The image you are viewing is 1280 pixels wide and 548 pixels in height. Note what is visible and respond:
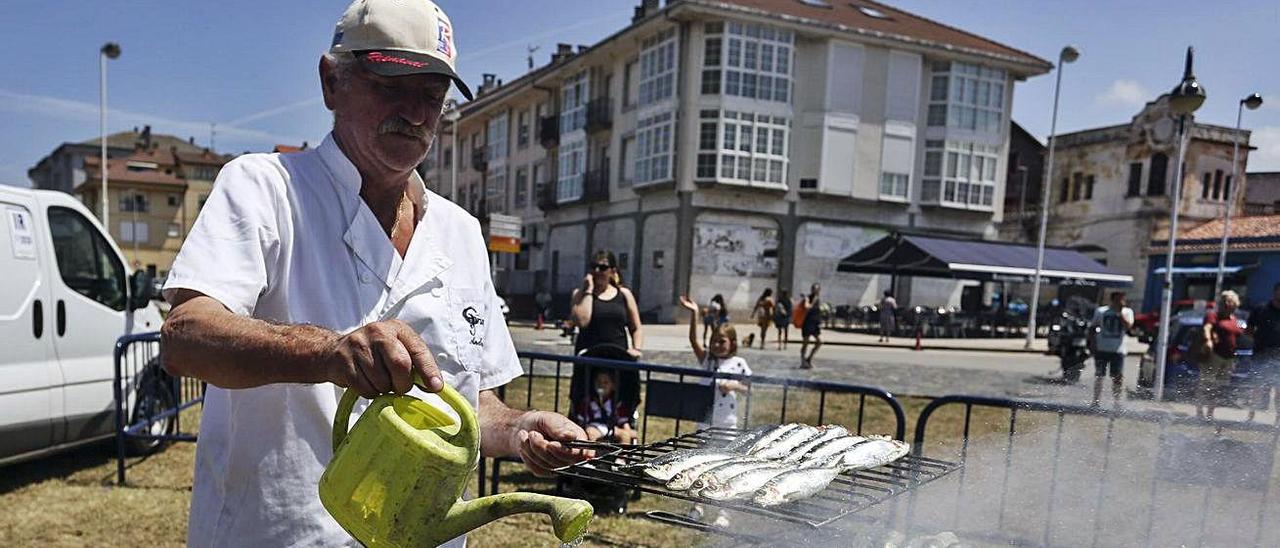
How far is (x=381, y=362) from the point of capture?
1.08m

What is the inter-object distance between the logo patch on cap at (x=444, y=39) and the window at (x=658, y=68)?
86.5ft

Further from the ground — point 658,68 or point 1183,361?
point 658,68

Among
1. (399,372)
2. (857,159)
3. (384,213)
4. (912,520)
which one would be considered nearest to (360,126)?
(384,213)

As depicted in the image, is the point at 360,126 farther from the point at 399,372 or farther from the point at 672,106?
the point at 672,106

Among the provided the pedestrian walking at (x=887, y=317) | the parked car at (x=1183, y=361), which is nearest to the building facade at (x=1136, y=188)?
the pedestrian walking at (x=887, y=317)

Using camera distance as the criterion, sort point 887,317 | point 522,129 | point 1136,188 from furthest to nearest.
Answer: point 522,129
point 1136,188
point 887,317

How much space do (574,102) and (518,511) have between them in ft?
111

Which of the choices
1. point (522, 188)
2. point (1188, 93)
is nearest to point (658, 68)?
point (522, 188)

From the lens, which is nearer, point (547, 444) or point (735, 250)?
point (547, 444)

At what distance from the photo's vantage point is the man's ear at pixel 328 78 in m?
1.58

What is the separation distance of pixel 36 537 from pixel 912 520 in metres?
4.83

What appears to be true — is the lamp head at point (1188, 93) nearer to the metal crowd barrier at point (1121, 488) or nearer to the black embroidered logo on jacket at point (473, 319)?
the metal crowd barrier at point (1121, 488)

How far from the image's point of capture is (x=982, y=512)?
2.54 metres

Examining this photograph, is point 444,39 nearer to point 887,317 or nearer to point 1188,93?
point 1188,93
